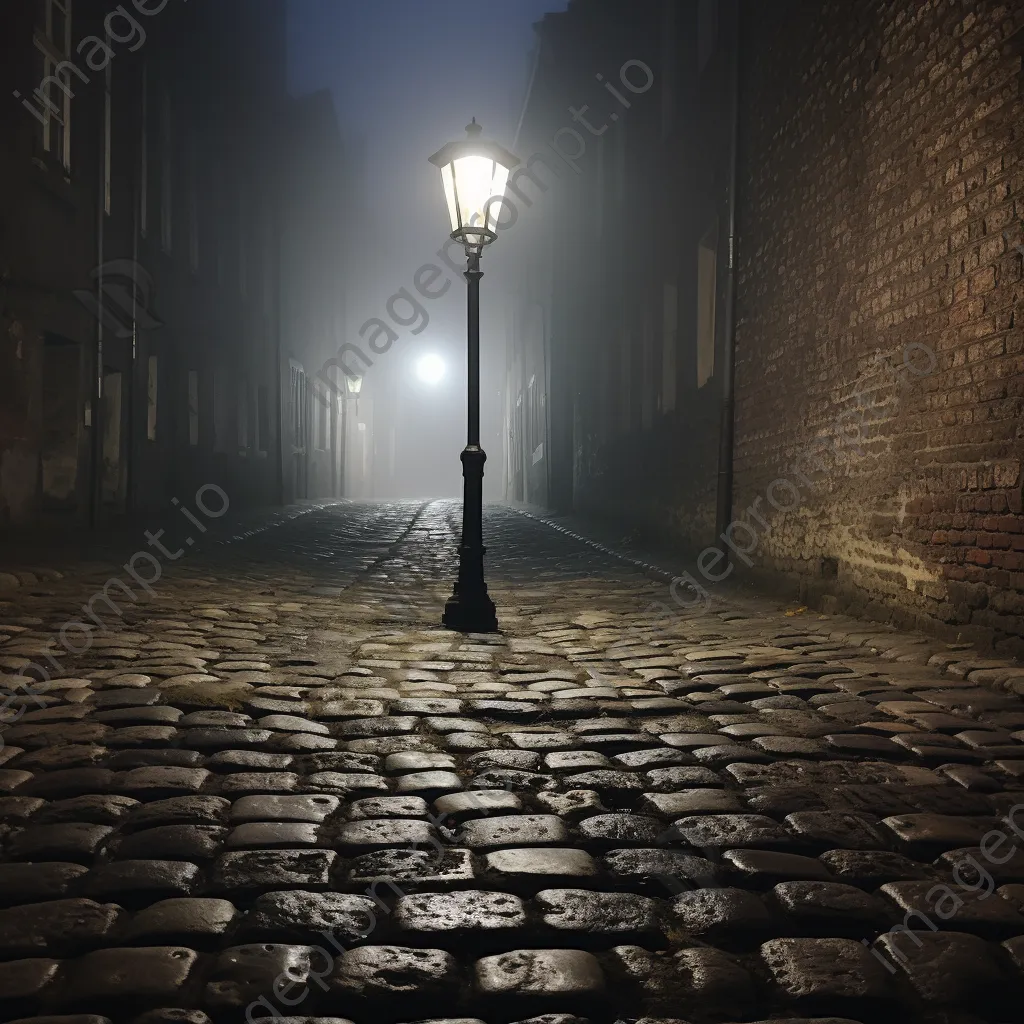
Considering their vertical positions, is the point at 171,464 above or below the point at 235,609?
above

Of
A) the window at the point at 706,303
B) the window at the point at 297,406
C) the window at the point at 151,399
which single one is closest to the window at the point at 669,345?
the window at the point at 706,303

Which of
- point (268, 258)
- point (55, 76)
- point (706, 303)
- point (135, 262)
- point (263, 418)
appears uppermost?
point (268, 258)

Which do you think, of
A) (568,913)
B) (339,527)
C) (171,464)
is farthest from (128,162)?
(568,913)

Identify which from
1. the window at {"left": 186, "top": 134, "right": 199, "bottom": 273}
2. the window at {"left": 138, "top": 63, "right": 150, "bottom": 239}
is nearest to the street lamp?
the window at {"left": 138, "top": 63, "right": 150, "bottom": 239}

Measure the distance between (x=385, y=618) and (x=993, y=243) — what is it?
15.2 feet

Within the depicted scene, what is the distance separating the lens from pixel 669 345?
13.5 m

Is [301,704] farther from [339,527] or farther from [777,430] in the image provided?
[339,527]

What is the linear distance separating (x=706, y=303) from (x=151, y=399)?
305 inches

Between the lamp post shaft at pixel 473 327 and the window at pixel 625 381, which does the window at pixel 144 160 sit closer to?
the window at pixel 625 381

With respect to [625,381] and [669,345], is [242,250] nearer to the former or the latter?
[625,381]

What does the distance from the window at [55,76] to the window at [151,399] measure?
344 centimetres

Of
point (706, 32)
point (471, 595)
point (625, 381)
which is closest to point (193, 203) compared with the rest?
point (625, 381)

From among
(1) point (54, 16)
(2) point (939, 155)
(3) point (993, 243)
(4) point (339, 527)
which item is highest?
(1) point (54, 16)

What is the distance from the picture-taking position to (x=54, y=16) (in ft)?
35.2
